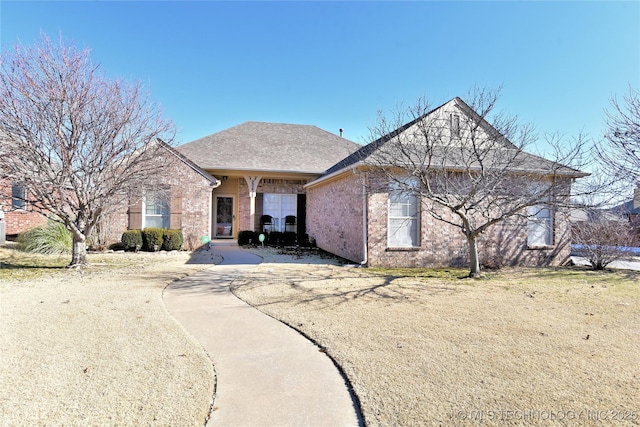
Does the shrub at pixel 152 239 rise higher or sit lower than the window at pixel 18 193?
lower

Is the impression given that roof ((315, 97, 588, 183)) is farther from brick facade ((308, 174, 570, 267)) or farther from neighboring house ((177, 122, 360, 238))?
neighboring house ((177, 122, 360, 238))

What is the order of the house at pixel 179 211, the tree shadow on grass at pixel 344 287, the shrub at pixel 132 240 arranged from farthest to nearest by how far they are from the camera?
the house at pixel 179 211
the shrub at pixel 132 240
the tree shadow on grass at pixel 344 287

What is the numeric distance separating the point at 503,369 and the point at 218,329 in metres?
3.53

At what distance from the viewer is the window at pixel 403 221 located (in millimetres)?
10008

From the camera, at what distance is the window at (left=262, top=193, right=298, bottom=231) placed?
17094 mm

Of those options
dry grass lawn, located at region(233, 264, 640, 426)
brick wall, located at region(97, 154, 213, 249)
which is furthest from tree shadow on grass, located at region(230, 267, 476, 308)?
brick wall, located at region(97, 154, 213, 249)

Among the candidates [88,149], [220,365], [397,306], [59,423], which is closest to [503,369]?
[397,306]

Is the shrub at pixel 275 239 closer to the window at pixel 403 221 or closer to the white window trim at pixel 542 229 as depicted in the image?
the window at pixel 403 221

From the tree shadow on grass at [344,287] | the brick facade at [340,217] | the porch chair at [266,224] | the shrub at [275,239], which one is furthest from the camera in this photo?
the porch chair at [266,224]

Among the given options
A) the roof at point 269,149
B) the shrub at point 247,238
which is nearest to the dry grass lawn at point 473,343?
the shrub at point 247,238

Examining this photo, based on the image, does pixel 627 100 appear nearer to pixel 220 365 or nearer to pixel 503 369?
pixel 503 369

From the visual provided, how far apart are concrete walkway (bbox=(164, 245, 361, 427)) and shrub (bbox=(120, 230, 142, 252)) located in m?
7.75

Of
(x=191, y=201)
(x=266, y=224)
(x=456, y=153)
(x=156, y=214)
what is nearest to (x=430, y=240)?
(x=456, y=153)

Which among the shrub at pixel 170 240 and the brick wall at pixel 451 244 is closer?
the brick wall at pixel 451 244
